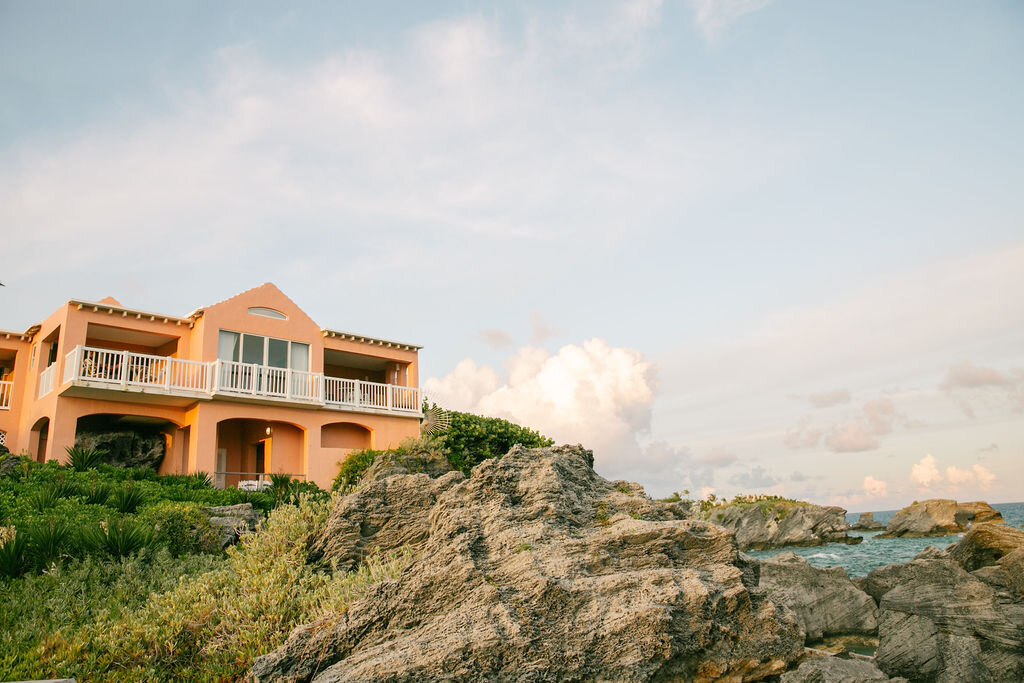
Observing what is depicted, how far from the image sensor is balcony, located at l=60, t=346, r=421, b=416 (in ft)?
70.6

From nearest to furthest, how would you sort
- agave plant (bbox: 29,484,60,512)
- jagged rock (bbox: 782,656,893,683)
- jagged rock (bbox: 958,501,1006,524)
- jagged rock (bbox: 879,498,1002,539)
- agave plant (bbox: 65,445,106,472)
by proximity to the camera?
jagged rock (bbox: 782,656,893,683)
agave plant (bbox: 29,484,60,512)
agave plant (bbox: 65,445,106,472)
jagged rock (bbox: 879,498,1002,539)
jagged rock (bbox: 958,501,1006,524)

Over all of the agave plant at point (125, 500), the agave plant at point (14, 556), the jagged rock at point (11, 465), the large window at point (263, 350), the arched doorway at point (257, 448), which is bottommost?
the agave plant at point (14, 556)

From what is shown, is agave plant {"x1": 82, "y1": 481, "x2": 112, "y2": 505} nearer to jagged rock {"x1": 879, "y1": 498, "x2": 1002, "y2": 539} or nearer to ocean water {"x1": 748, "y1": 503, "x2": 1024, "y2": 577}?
ocean water {"x1": 748, "y1": 503, "x2": 1024, "y2": 577}

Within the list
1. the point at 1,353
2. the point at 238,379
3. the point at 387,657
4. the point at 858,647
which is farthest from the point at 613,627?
the point at 1,353

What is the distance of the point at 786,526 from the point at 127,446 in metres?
45.5

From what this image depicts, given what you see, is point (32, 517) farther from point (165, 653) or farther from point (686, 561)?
point (686, 561)

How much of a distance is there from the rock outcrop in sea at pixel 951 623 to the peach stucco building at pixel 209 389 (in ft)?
59.8

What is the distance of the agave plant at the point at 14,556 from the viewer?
Result: 878 centimetres

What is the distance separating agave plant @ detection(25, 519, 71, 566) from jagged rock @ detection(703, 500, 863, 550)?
147 ft

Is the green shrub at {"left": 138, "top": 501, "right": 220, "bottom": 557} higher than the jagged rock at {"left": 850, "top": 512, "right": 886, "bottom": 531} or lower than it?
higher

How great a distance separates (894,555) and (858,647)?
99.3 feet

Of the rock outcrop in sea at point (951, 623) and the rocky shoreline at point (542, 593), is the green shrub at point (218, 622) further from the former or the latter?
the rock outcrop in sea at point (951, 623)

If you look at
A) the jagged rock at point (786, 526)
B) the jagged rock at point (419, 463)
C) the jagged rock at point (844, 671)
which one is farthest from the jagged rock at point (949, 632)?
the jagged rock at point (786, 526)

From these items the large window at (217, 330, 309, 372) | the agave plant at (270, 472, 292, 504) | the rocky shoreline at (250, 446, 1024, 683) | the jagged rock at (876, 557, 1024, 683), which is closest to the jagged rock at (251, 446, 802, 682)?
the rocky shoreline at (250, 446, 1024, 683)
